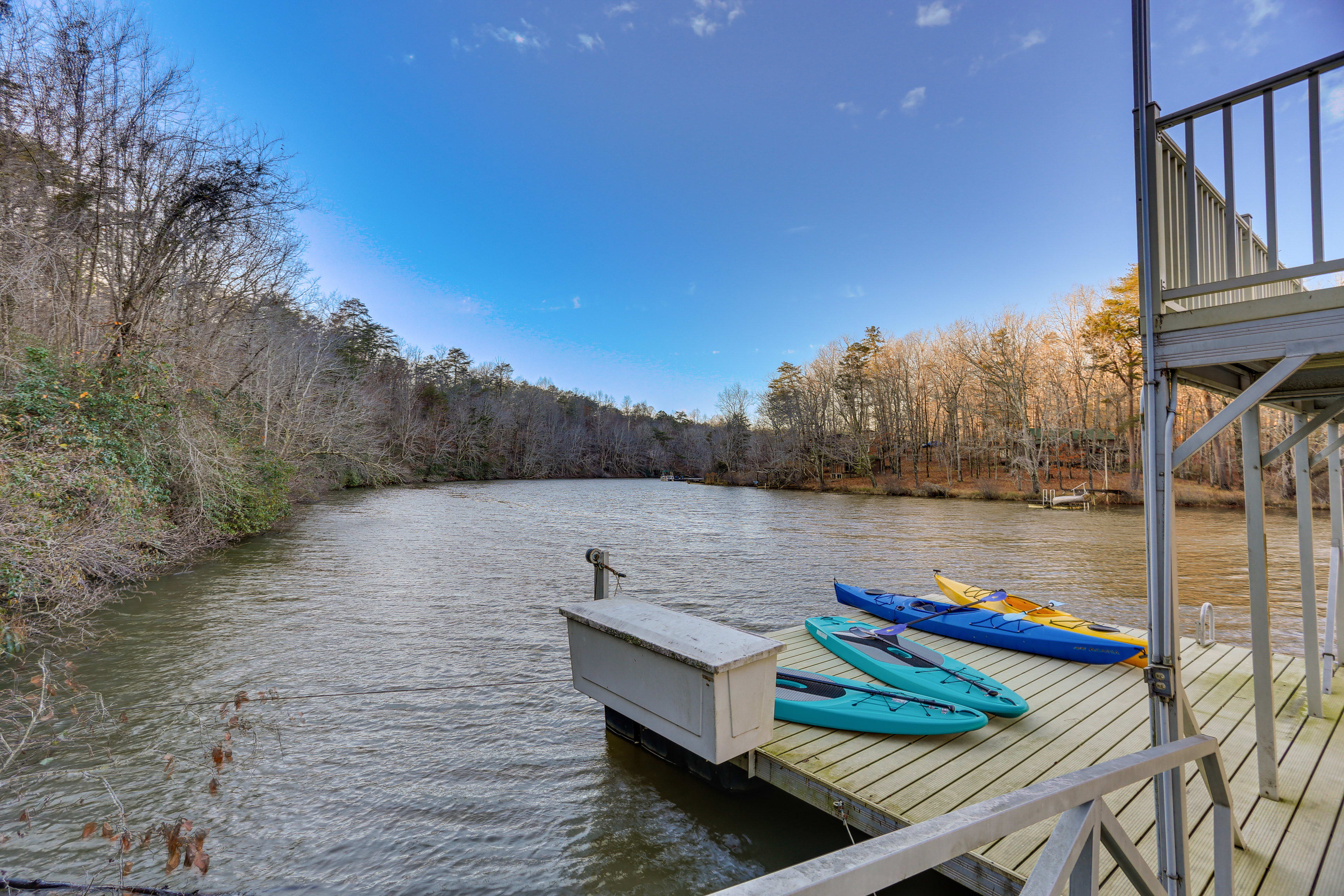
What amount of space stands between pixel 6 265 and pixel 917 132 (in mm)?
24307

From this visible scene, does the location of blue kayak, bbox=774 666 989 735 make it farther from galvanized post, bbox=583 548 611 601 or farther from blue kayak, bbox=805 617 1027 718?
galvanized post, bbox=583 548 611 601

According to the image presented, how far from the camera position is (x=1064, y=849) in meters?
0.99

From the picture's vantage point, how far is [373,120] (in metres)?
21.1

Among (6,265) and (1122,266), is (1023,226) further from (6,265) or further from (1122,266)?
(6,265)

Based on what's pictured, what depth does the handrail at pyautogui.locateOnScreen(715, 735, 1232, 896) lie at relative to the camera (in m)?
0.61

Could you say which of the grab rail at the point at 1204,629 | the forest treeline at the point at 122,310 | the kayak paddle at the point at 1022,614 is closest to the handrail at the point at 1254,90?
the grab rail at the point at 1204,629

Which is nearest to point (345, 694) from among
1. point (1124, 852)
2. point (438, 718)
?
point (438, 718)

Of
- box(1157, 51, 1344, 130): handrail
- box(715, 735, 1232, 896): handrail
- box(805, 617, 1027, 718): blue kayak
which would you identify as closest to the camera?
box(715, 735, 1232, 896): handrail

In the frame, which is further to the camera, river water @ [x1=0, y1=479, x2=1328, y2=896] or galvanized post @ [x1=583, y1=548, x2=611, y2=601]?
galvanized post @ [x1=583, y1=548, x2=611, y2=601]

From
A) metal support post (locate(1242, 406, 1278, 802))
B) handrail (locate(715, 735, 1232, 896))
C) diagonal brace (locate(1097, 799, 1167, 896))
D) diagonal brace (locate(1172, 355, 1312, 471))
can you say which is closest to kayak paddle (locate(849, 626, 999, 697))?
metal support post (locate(1242, 406, 1278, 802))

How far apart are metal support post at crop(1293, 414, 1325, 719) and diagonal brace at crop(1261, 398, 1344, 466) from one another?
1.62 feet

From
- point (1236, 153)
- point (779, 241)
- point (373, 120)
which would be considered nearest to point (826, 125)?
point (779, 241)

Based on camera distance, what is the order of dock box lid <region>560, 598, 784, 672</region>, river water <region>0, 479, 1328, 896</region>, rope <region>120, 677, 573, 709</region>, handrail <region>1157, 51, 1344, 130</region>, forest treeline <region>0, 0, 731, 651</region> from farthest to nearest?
forest treeline <region>0, 0, 731, 651</region>, rope <region>120, 677, 573, 709</region>, river water <region>0, 479, 1328, 896</region>, dock box lid <region>560, 598, 784, 672</region>, handrail <region>1157, 51, 1344, 130</region>

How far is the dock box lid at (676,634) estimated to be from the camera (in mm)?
3262
